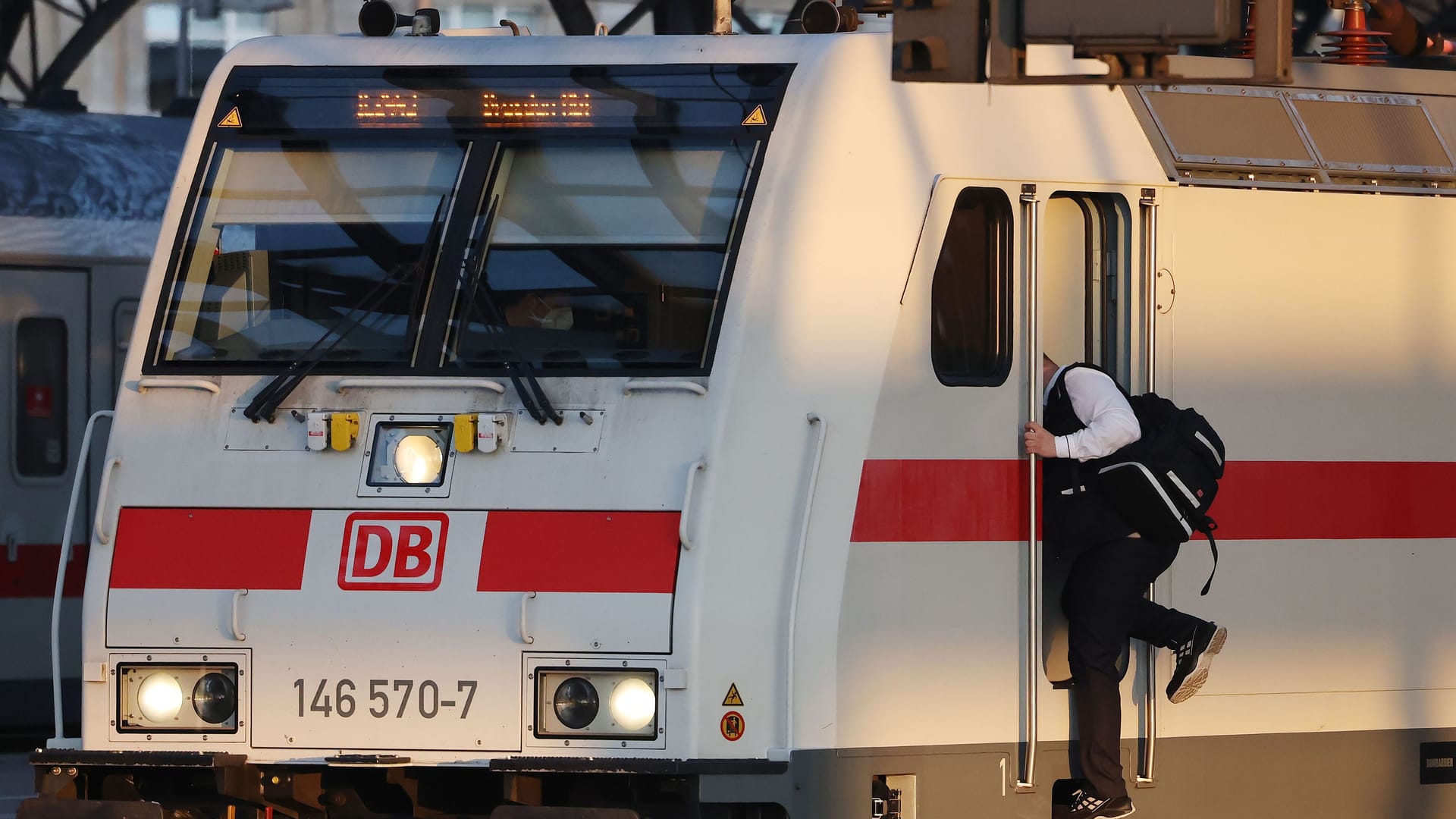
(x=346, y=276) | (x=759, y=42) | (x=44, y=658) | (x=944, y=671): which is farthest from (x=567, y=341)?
(x=44, y=658)

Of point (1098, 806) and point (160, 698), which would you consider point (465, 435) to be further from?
point (1098, 806)

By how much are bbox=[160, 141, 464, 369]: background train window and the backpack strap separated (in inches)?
101

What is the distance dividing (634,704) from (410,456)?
1014 mm

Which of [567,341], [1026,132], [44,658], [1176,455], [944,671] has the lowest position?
[44,658]

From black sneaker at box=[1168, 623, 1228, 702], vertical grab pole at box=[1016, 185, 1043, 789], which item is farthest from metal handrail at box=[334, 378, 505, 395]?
black sneaker at box=[1168, 623, 1228, 702]

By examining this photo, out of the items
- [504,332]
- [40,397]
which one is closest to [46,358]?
[40,397]

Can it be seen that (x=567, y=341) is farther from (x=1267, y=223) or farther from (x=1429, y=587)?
(x=1429, y=587)

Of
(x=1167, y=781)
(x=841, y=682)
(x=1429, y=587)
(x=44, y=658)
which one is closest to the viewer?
(x=841, y=682)

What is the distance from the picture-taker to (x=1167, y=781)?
614 centimetres

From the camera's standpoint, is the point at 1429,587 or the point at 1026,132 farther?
the point at 1429,587

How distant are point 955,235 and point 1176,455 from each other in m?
0.98

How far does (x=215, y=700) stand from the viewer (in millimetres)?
5652

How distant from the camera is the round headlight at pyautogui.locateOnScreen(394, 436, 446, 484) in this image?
5.68 metres

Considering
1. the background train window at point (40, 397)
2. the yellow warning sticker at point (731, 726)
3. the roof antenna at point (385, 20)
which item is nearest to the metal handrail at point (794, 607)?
the yellow warning sticker at point (731, 726)
